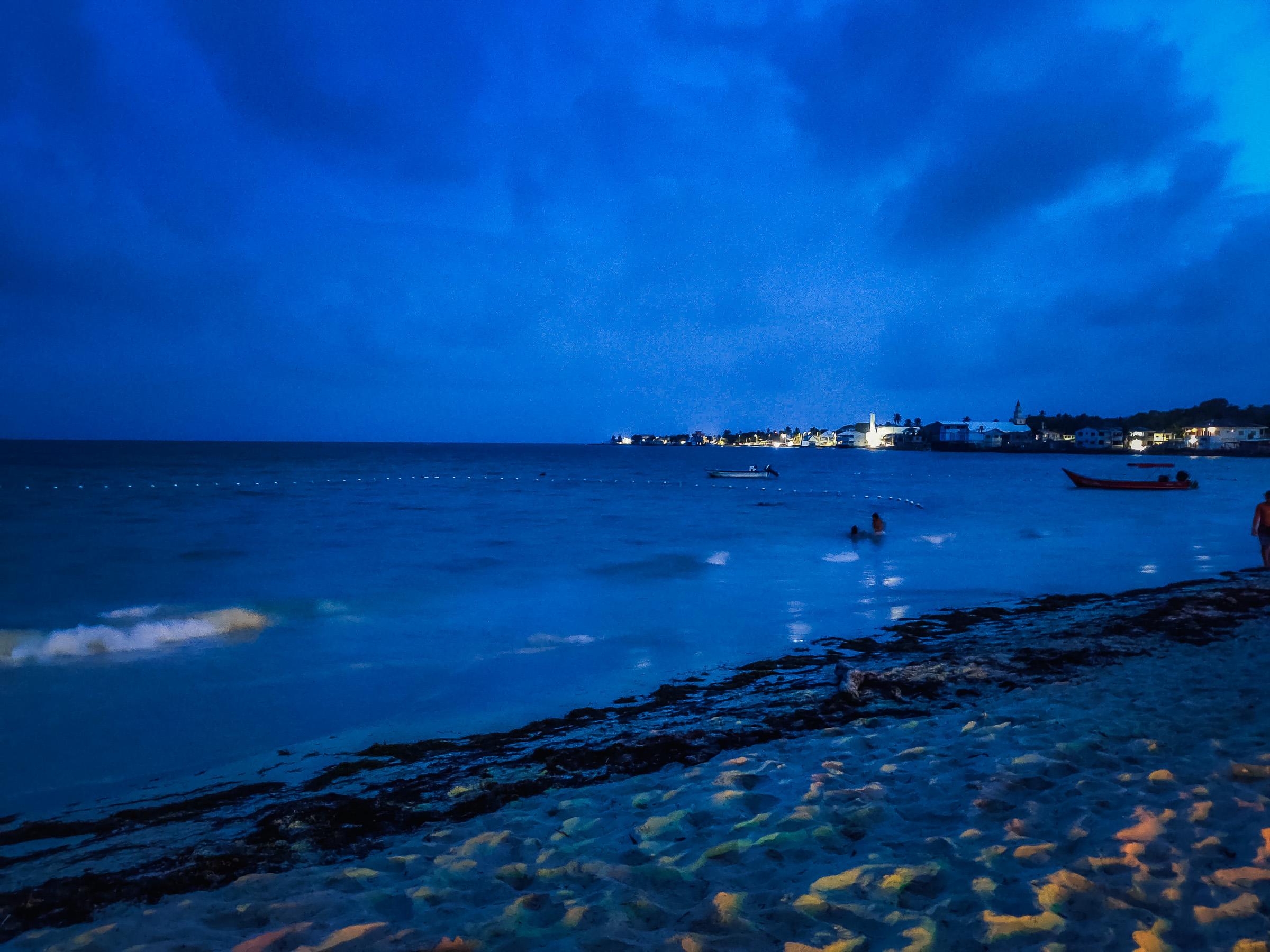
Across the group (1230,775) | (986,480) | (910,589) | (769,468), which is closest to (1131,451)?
(986,480)

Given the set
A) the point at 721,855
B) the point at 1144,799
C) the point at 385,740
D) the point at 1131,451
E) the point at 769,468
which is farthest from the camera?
the point at 1131,451

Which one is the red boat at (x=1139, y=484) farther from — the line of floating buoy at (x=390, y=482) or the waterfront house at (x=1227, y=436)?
the waterfront house at (x=1227, y=436)

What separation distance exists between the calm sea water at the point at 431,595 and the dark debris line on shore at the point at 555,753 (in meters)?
1.17

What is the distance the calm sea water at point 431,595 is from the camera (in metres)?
9.13

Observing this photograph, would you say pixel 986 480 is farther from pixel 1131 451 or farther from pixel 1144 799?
pixel 1131 451

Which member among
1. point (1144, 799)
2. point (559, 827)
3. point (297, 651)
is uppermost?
point (1144, 799)

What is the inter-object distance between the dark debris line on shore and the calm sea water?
117 centimetres

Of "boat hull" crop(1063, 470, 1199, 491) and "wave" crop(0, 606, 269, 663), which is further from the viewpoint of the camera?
"boat hull" crop(1063, 470, 1199, 491)

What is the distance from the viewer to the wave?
40.4 ft

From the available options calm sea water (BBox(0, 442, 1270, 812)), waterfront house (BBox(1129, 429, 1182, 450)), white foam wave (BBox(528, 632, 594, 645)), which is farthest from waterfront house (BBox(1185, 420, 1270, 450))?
white foam wave (BBox(528, 632, 594, 645))

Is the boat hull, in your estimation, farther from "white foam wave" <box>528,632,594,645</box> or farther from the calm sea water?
"white foam wave" <box>528,632,594,645</box>

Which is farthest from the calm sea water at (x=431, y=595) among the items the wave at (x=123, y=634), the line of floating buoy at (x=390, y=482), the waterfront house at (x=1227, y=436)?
the waterfront house at (x=1227, y=436)

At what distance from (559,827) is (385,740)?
389 cm

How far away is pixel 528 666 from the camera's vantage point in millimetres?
11492
